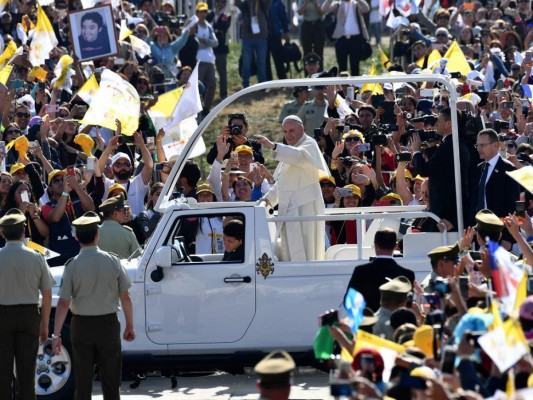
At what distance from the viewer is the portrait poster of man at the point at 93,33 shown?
20266mm

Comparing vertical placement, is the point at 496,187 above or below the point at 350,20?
below

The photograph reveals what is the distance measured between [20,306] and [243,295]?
6.77 feet

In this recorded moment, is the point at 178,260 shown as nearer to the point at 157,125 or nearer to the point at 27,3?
the point at 157,125

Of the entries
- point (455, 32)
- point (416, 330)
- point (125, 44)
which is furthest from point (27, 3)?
point (416, 330)

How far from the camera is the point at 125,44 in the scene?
2328 centimetres

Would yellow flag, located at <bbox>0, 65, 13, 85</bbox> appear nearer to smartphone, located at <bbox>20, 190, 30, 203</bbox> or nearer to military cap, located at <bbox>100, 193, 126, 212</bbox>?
smartphone, located at <bbox>20, 190, 30, 203</bbox>

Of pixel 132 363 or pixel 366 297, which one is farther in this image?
pixel 132 363

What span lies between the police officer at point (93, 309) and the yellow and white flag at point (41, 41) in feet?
34.9

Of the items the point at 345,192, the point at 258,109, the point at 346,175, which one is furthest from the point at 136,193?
the point at 258,109

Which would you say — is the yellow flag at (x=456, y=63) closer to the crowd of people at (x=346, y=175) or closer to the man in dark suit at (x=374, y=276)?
the crowd of people at (x=346, y=175)

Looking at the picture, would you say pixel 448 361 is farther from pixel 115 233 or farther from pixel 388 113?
pixel 388 113

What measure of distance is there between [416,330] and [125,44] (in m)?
15.8

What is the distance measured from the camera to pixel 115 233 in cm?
1317

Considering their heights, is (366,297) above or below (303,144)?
below
